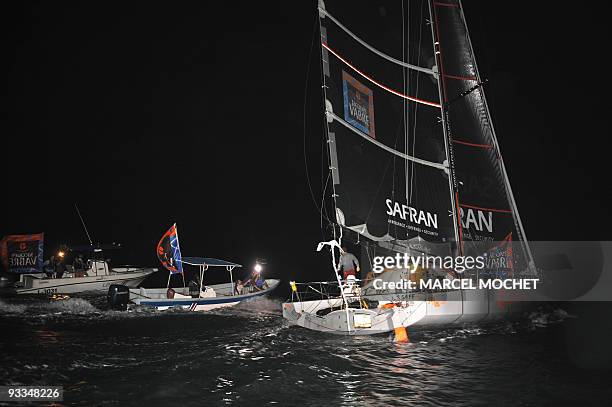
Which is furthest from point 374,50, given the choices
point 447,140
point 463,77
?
point 447,140

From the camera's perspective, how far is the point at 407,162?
1895 centimetres

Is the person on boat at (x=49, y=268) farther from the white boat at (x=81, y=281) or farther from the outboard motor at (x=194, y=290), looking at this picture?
the outboard motor at (x=194, y=290)

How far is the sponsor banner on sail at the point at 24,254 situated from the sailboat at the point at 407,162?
72.3 feet

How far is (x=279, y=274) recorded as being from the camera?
181 ft

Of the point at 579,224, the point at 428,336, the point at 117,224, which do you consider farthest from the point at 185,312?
the point at 117,224

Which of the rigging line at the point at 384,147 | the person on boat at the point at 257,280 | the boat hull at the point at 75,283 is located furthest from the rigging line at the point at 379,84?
the boat hull at the point at 75,283

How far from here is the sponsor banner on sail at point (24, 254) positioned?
31.4 meters

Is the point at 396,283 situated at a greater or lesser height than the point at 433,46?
lesser

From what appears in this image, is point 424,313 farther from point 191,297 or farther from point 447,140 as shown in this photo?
point 191,297

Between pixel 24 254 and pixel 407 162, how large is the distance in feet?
88.5

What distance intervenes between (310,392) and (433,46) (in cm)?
1559

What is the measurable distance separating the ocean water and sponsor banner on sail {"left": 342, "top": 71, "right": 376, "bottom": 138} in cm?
808

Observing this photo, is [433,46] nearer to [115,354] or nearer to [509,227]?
[509,227]

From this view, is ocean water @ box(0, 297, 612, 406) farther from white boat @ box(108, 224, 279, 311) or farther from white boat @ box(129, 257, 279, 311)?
white boat @ box(129, 257, 279, 311)
